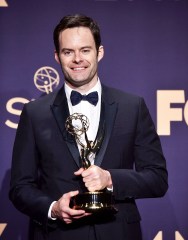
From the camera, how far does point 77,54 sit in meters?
2.15

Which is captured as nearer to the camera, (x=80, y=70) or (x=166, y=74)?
(x=80, y=70)

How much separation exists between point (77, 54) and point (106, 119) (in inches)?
11.3

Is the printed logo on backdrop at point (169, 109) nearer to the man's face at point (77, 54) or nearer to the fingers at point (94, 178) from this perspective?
the man's face at point (77, 54)

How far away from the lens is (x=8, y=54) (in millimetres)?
2898

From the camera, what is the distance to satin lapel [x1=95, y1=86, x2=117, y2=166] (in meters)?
2.07

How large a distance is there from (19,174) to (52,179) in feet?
0.44

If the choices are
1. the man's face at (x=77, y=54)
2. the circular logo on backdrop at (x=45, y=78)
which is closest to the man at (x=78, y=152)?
the man's face at (x=77, y=54)

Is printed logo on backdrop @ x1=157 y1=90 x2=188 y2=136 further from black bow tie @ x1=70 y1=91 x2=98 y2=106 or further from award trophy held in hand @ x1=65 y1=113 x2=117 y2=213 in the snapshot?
award trophy held in hand @ x1=65 y1=113 x2=117 y2=213

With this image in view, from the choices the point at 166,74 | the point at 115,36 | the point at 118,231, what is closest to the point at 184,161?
the point at 166,74

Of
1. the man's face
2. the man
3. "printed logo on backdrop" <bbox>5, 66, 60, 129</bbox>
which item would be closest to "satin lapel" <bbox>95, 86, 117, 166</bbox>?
the man

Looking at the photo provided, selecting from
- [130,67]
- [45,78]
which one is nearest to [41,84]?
[45,78]

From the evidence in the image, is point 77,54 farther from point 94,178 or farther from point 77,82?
Result: point 94,178

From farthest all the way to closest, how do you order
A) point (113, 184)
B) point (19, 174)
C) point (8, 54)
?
point (8, 54) → point (19, 174) → point (113, 184)

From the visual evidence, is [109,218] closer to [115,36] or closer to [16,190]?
[16,190]
